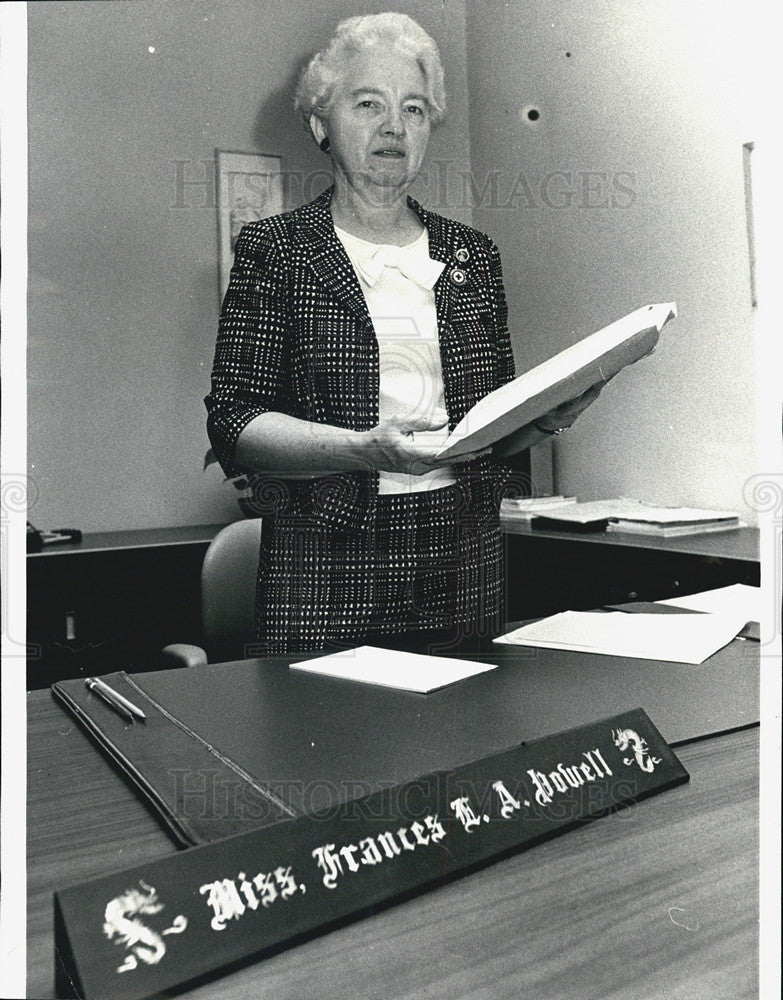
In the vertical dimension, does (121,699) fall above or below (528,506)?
below

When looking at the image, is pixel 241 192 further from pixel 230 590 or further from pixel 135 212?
pixel 230 590

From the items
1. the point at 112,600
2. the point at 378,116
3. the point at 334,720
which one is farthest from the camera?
the point at 112,600

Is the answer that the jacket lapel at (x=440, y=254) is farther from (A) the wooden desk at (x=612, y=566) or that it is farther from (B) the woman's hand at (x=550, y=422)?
(A) the wooden desk at (x=612, y=566)

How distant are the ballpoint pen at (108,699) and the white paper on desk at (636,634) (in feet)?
1.45

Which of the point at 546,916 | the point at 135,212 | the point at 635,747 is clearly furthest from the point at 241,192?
the point at 546,916

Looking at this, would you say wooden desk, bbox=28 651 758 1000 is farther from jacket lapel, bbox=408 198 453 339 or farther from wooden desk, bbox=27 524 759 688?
wooden desk, bbox=27 524 759 688

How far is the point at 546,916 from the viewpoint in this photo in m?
0.46

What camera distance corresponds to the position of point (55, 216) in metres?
2.19

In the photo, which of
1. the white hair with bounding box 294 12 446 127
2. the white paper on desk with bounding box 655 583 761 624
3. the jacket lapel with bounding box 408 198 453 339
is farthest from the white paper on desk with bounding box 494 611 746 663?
the white hair with bounding box 294 12 446 127

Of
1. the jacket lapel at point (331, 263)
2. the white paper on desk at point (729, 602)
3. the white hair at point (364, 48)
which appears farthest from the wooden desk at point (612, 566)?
the white hair at point (364, 48)

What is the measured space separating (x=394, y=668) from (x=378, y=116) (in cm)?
103

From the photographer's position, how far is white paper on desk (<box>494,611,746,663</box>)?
0.97m

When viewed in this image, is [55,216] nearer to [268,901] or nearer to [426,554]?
[426,554]

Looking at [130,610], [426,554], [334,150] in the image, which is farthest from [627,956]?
[130,610]
